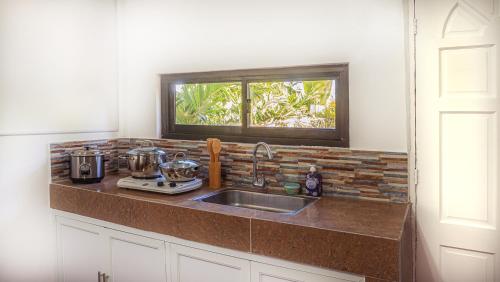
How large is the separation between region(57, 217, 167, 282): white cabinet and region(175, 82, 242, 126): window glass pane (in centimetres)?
95

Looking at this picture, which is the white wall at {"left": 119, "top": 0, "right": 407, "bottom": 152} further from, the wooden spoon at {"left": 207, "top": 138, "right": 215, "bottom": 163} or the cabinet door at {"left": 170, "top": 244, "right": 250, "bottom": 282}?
the cabinet door at {"left": 170, "top": 244, "right": 250, "bottom": 282}

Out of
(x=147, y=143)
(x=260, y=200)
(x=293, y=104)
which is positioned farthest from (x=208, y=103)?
(x=260, y=200)

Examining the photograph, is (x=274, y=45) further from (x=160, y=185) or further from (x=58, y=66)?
(x=58, y=66)

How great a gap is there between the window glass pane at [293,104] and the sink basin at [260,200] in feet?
1.47

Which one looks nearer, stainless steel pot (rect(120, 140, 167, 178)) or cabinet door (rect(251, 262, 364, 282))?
cabinet door (rect(251, 262, 364, 282))

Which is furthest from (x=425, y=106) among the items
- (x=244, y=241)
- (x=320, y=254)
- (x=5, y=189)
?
(x=5, y=189)

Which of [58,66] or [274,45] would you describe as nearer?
[274,45]

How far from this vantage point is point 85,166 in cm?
245

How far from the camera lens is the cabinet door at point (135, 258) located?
1999 mm

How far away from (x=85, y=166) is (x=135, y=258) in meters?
0.74

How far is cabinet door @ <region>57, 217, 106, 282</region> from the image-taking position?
228 cm

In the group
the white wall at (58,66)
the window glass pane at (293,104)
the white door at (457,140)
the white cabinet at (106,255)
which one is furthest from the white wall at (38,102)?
the white door at (457,140)

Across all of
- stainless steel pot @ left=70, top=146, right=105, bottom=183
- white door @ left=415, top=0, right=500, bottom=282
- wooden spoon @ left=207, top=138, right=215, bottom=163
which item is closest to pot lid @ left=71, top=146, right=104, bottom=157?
stainless steel pot @ left=70, top=146, right=105, bottom=183

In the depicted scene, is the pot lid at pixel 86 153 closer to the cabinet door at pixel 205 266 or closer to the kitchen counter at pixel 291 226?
the kitchen counter at pixel 291 226
